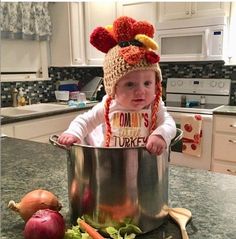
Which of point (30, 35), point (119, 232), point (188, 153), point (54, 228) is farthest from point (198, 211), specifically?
point (30, 35)

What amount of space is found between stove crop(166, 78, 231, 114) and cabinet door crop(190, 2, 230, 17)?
0.64 m

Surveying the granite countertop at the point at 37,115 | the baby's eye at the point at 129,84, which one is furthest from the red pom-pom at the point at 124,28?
the granite countertop at the point at 37,115

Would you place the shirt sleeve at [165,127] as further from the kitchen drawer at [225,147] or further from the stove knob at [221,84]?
the stove knob at [221,84]

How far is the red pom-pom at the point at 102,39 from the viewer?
0.68 metres

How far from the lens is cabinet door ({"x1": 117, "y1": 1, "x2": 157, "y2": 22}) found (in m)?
2.85

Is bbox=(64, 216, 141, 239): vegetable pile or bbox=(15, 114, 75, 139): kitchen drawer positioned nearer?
bbox=(64, 216, 141, 239): vegetable pile

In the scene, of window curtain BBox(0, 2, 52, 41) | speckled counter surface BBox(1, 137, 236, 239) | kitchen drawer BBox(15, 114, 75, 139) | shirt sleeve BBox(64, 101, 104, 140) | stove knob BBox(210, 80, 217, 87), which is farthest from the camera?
stove knob BBox(210, 80, 217, 87)

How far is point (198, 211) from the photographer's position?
2.25 ft

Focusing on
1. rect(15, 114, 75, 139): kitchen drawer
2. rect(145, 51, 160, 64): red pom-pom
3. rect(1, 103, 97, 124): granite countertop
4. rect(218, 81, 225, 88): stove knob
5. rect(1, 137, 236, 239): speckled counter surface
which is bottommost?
rect(15, 114, 75, 139): kitchen drawer

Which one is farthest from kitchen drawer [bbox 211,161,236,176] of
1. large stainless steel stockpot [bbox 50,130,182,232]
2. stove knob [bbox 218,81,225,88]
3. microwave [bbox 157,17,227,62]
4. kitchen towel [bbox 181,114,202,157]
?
large stainless steel stockpot [bbox 50,130,182,232]

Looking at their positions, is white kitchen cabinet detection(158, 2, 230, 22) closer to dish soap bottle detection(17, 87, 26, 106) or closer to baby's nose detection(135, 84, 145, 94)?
dish soap bottle detection(17, 87, 26, 106)

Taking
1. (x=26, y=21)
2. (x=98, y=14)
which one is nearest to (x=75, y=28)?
(x=98, y=14)

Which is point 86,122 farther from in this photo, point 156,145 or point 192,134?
point 192,134

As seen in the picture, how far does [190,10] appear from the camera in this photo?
8.71 ft
